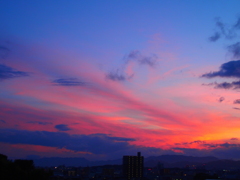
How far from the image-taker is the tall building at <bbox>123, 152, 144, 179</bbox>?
133 m

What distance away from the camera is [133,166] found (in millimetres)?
136750

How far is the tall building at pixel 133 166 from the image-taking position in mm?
132625

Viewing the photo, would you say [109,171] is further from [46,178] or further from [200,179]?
[46,178]

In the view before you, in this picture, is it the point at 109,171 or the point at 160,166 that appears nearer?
the point at 109,171

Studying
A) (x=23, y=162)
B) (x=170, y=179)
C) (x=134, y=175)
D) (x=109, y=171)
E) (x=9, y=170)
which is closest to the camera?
(x=9, y=170)

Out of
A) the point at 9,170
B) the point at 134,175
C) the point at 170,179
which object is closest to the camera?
the point at 9,170

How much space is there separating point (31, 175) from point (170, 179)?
231ft

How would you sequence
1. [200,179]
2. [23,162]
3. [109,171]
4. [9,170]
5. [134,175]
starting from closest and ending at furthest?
[9,170] < [23,162] < [200,179] < [134,175] < [109,171]

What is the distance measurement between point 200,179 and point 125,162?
79339 mm

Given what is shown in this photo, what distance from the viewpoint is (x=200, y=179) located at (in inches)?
2360

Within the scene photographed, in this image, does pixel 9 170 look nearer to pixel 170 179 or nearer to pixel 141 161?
pixel 170 179

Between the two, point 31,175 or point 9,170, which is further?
point 31,175

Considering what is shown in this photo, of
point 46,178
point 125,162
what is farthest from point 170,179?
point 46,178

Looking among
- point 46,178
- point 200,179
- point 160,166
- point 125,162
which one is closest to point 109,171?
point 125,162
